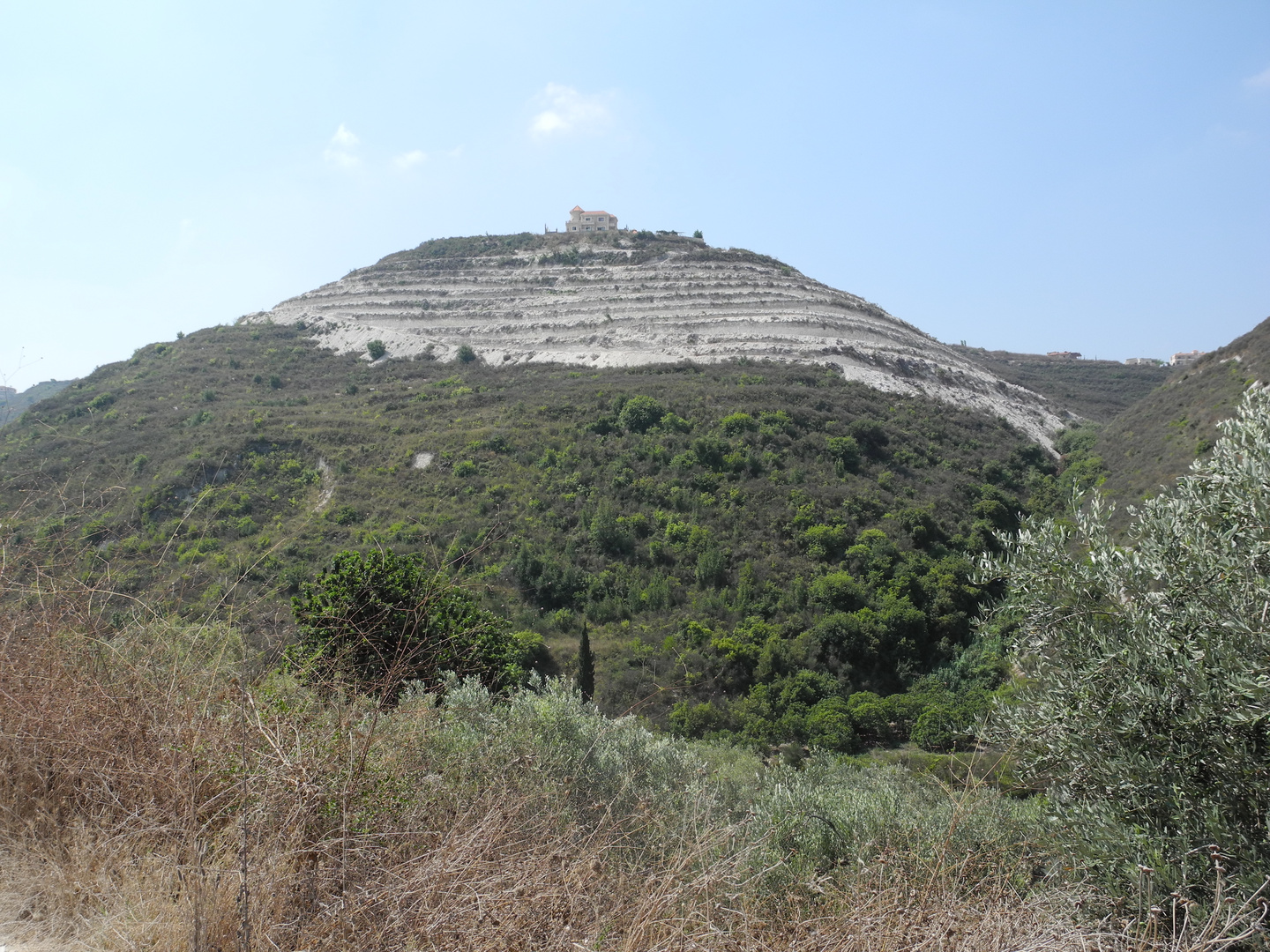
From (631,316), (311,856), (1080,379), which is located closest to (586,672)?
(311,856)

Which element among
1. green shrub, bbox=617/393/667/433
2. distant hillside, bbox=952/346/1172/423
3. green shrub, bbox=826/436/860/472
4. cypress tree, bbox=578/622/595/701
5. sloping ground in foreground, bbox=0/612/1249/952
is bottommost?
cypress tree, bbox=578/622/595/701

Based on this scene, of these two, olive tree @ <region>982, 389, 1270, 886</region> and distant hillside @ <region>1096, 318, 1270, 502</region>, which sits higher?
distant hillside @ <region>1096, 318, 1270, 502</region>

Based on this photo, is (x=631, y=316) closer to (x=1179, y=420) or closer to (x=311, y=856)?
(x=1179, y=420)

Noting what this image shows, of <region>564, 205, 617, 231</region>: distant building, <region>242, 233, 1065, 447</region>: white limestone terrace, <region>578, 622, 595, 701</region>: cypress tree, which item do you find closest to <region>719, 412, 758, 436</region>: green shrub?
<region>242, 233, 1065, 447</region>: white limestone terrace

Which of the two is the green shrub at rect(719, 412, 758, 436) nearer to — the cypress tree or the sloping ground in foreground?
the cypress tree

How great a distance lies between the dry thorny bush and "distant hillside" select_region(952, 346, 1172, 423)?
59.0m

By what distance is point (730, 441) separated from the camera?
102ft

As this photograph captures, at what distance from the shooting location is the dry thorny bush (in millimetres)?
2791

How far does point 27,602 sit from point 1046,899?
671 centimetres

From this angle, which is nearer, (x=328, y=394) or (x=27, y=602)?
(x=27, y=602)

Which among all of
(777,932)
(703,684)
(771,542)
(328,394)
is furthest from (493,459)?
(777,932)

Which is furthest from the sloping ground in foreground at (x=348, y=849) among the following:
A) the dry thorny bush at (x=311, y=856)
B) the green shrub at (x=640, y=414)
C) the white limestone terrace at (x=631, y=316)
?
the white limestone terrace at (x=631, y=316)

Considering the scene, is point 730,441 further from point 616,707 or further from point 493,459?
point 616,707

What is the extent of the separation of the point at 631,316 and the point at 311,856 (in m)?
51.7
